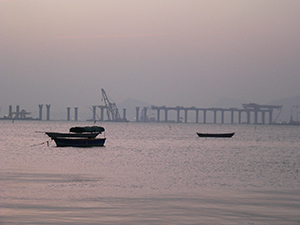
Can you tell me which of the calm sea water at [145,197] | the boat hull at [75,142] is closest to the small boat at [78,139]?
the boat hull at [75,142]

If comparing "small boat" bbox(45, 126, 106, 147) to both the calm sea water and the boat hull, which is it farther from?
the calm sea water

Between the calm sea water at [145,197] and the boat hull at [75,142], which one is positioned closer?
the calm sea water at [145,197]

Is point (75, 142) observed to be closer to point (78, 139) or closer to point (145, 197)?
point (78, 139)

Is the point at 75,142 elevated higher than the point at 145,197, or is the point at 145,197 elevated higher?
the point at 145,197

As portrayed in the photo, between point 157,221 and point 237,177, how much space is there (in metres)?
17.1

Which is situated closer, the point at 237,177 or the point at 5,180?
the point at 5,180

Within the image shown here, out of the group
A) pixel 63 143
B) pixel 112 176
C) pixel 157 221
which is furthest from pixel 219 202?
pixel 63 143

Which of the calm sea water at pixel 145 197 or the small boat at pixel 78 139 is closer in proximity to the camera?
the calm sea water at pixel 145 197

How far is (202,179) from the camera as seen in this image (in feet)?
99.9

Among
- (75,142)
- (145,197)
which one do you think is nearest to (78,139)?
(75,142)

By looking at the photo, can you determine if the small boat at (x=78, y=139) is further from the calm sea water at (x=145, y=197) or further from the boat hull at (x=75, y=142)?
the calm sea water at (x=145, y=197)

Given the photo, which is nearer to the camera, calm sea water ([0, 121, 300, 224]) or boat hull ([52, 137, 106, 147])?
calm sea water ([0, 121, 300, 224])

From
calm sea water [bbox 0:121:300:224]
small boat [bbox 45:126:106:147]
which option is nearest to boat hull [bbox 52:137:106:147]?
small boat [bbox 45:126:106:147]

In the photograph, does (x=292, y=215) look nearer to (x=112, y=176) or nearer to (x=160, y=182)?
(x=160, y=182)
